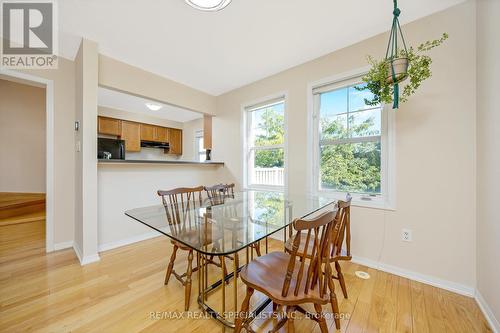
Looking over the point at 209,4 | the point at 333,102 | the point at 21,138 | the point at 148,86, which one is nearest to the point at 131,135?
the point at 21,138

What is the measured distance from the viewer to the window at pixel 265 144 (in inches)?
114

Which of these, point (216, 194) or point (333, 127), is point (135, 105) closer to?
point (216, 194)

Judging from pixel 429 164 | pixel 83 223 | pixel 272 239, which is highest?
pixel 429 164

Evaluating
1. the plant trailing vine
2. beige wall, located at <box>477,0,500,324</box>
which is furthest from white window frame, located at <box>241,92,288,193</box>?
beige wall, located at <box>477,0,500,324</box>

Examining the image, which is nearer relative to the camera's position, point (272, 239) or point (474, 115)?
point (474, 115)

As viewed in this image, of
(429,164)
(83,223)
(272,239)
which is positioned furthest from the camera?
(272,239)

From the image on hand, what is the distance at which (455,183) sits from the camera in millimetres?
1626

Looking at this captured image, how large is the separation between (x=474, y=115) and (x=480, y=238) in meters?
0.98

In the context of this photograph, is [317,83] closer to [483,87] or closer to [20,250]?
[483,87]

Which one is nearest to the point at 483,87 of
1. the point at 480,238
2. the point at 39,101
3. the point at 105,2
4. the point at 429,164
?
the point at 429,164

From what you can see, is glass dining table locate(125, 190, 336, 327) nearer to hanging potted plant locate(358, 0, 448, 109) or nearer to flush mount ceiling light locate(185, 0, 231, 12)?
hanging potted plant locate(358, 0, 448, 109)

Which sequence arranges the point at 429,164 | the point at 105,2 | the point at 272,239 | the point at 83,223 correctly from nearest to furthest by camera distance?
the point at 105,2 < the point at 429,164 < the point at 83,223 < the point at 272,239

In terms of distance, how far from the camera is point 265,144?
3090mm

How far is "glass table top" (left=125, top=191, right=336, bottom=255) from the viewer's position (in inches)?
43.8
